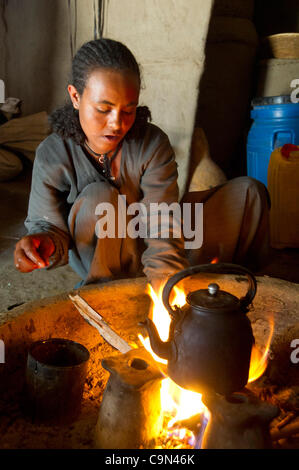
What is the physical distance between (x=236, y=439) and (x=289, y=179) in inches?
107

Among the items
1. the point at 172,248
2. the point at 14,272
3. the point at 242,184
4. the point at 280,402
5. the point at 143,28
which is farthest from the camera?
the point at 143,28

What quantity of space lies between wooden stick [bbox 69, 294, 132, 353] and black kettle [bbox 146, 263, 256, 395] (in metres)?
0.36

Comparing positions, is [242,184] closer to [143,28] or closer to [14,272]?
[14,272]

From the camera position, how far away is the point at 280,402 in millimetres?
1565

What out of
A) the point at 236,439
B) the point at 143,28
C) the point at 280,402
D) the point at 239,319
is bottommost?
the point at 280,402

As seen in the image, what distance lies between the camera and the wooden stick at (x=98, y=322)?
5.20ft

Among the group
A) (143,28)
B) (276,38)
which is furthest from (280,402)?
(276,38)

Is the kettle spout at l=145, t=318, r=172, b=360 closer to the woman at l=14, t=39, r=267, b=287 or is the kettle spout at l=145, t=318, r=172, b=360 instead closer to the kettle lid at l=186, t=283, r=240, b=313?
the kettle lid at l=186, t=283, r=240, b=313

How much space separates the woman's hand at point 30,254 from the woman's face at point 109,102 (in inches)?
21.6

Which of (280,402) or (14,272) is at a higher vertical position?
(280,402)

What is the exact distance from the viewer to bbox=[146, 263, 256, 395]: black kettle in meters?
1.19

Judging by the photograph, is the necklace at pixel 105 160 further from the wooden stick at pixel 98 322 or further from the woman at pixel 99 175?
the wooden stick at pixel 98 322

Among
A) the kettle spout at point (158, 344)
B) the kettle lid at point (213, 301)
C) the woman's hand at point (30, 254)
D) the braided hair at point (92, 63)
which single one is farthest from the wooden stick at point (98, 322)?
the braided hair at point (92, 63)

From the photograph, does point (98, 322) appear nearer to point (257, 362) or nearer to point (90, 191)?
point (257, 362)
